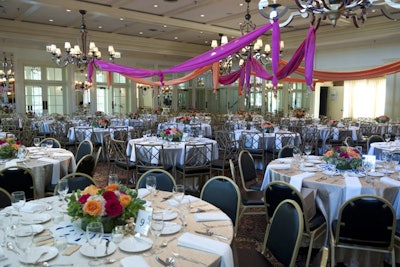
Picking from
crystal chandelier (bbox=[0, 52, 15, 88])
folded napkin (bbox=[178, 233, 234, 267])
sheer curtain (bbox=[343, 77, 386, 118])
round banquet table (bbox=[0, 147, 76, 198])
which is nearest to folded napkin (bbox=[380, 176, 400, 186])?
folded napkin (bbox=[178, 233, 234, 267])

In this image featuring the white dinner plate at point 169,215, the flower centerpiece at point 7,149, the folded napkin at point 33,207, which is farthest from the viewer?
the flower centerpiece at point 7,149

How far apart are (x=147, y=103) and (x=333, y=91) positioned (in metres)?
11.1

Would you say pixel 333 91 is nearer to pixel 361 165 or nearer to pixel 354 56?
pixel 354 56

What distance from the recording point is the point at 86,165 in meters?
4.64

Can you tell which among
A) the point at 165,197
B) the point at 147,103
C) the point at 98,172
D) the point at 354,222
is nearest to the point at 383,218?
the point at 354,222

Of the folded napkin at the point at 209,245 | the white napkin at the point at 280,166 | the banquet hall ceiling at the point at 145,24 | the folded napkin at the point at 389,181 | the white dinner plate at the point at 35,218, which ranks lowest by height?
the folded napkin at the point at 209,245

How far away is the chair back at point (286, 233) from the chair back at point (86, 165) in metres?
2.84

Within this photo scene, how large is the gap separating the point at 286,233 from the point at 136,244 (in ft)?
3.43

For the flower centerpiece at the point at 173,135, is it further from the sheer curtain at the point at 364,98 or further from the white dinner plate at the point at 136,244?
the sheer curtain at the point at 364,98

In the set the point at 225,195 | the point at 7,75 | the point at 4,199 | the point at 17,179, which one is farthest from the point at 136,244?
the point at 7,75

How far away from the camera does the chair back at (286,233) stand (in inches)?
89.2

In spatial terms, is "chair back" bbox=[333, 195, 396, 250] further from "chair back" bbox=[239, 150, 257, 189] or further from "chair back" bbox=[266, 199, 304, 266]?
"chair back" bbox=[239, 150, 257, 189]

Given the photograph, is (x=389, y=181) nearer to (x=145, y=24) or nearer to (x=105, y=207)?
(x=105, y=207)

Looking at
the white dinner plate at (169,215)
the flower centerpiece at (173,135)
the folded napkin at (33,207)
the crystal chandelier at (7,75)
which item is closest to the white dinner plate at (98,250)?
the white dinner plate at (169,215)
